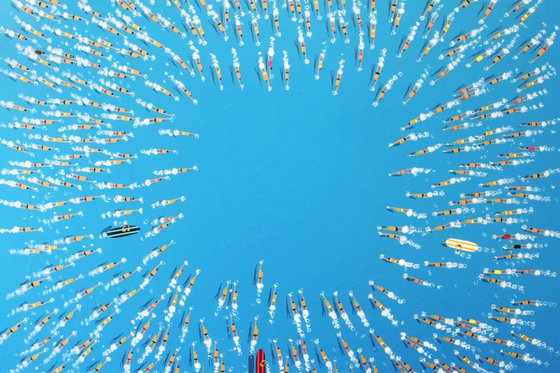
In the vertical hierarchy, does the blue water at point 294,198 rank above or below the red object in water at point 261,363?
above

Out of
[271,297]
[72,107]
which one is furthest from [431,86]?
[72,107]

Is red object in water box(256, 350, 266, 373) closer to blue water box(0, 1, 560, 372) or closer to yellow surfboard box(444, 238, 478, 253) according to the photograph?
blue water box(0, 1, 560, 372)

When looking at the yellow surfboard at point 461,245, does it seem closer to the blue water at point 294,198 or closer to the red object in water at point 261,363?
the blue water at point 294,198

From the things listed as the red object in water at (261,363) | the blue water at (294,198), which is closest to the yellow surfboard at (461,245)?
the blue water at (294,198)

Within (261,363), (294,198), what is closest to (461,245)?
(294,198)

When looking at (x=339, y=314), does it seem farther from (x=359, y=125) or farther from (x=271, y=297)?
(x=359, y=125)

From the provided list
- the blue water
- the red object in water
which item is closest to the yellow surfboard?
the blue water

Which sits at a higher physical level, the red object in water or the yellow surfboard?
the yellow surfboard

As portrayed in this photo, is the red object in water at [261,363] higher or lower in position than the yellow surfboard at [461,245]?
lower
